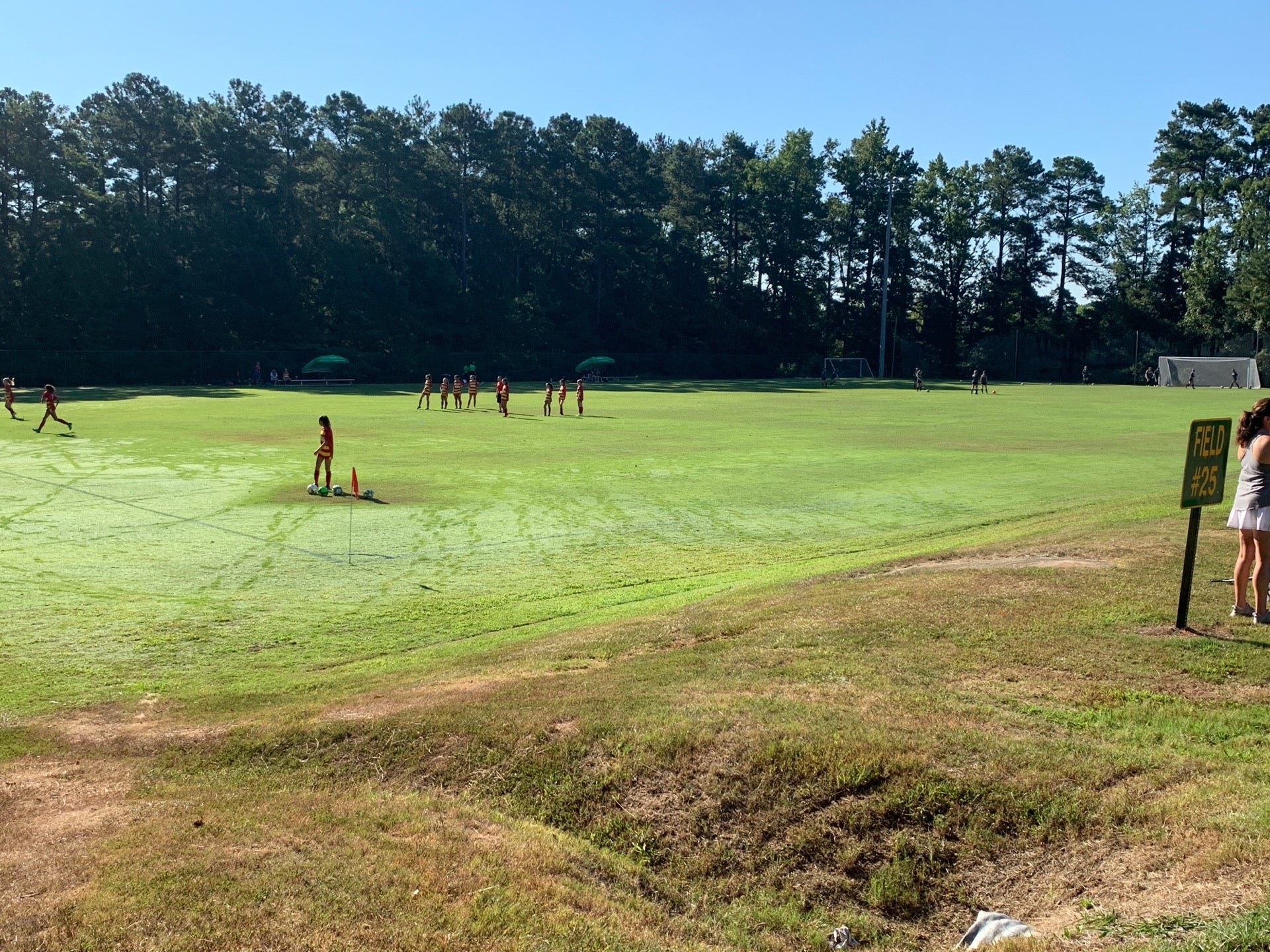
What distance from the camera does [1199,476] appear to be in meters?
9.19

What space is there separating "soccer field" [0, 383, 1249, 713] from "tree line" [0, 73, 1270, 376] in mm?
49359

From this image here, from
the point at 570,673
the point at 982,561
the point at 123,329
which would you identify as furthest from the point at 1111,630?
the point at 123,329

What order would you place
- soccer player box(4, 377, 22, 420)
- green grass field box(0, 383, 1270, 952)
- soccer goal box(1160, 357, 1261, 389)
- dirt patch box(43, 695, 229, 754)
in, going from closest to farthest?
green grass field box(0, 383, 1270, 952)
dirt patch box(43, 695, 229, 754)
soccer player box(4, 377, 22, 420)
soccer goal box(1160, 357, 1261, 389)

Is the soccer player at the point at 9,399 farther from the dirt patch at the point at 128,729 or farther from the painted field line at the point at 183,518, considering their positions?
the dirt patch at the point at 128,729

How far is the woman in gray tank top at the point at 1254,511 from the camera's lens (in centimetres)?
921

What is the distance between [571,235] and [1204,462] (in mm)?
98452

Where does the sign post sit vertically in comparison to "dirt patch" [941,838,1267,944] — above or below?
above

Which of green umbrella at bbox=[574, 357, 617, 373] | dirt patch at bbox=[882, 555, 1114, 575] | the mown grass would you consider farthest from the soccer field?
green umbrella at bbox=[574, 357, 617, 373]

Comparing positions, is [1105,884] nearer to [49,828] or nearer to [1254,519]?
[1254,519]

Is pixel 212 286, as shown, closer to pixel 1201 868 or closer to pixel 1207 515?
pixel 1207 515

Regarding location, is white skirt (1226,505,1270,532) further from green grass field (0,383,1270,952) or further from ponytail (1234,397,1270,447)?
green grass field (0,383,1270,952)

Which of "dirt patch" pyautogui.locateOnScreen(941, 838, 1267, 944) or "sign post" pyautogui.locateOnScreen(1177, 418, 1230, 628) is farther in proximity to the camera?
"sign post" pyautogui.locateOnScreen(1177, 418, 1230, 628)

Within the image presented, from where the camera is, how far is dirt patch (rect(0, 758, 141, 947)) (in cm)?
532

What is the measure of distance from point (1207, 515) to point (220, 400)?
51.4 meters
